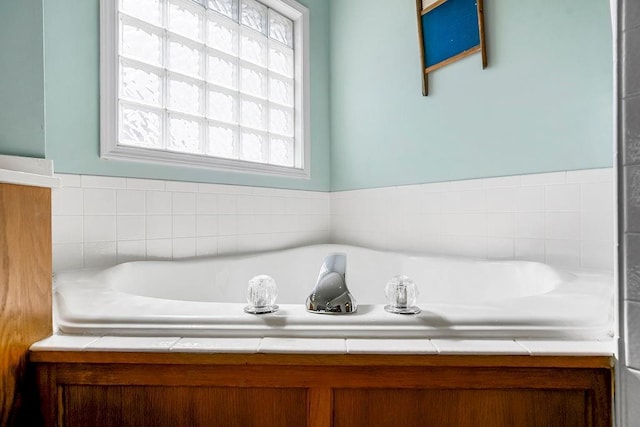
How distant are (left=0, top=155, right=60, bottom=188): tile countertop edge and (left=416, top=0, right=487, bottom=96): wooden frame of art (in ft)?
5.29

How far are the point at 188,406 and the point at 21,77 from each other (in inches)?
30.7

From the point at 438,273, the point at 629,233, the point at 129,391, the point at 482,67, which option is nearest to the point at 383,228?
the point at 438,273

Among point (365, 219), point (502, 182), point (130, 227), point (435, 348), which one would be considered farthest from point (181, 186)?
point (502, 182)

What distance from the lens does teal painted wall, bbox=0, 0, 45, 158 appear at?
2.39 feet

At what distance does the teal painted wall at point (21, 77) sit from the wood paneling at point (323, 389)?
471 millimetres

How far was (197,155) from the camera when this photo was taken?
166 centimetres

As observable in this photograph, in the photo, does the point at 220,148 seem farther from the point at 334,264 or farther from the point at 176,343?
the point at 176,343

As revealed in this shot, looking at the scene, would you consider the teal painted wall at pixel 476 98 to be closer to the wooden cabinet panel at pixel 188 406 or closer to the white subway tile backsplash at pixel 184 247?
the white subway tile backsplash at pixel 184 247

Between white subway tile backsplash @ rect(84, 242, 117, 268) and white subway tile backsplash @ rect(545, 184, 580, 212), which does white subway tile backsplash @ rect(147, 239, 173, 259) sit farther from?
white subway tile backsplash @ rect(545, 184, 580, 212)

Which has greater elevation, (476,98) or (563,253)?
(476,98)

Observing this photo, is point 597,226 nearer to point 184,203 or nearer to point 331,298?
point 331,298

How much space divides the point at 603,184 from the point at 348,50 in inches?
62.0

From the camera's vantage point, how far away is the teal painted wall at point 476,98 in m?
1.27

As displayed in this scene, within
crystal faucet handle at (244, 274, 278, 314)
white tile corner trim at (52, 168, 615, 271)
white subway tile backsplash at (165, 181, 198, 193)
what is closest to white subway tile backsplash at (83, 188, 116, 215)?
white tile corner trim at (52, 168, 615, 271)
